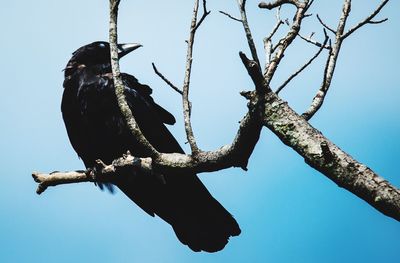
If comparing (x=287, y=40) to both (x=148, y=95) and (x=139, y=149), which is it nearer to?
(x=139, y=149)

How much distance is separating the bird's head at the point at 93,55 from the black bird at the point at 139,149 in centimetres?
27

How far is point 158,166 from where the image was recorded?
11.5ft

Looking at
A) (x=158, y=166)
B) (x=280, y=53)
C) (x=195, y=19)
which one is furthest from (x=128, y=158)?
(x=280, y=53)

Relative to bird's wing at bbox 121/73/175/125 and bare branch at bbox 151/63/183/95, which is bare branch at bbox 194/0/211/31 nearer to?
bare branch at bbox 151/63/183/95

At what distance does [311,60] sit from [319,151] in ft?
3.31

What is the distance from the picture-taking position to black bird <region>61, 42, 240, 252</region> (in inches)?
199

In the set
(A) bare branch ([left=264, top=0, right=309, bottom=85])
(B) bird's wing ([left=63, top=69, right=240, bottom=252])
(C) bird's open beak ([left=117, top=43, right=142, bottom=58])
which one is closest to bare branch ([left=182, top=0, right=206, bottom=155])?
(A) bare branch ([left=264, top=0, right=309, bottom=85])

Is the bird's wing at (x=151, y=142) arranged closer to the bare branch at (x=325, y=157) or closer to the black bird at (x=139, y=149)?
the black bird at (x=139, y=149)

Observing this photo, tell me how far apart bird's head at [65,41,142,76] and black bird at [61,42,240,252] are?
27 centimetres

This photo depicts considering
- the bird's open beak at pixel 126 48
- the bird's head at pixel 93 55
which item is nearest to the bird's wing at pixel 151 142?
the bird's head at pixel 93 55

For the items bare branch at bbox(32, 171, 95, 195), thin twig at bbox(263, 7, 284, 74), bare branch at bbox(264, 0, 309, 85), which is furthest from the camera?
bare branch at bbox(32, 171, 95, 195)

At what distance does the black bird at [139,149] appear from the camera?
5055 millimetres

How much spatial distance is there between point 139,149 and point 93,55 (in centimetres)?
212

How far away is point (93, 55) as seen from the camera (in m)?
6.43
